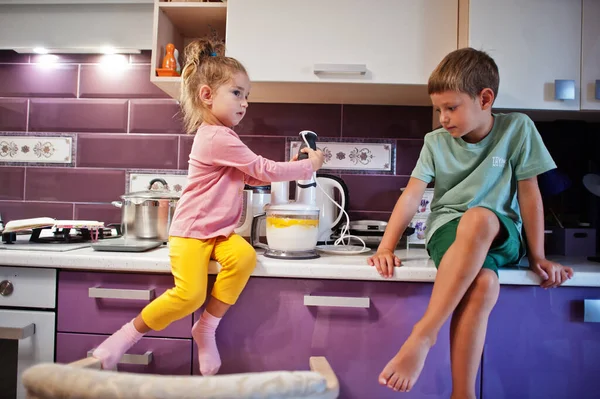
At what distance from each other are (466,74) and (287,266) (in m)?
0.63

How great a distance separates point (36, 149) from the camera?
165cm

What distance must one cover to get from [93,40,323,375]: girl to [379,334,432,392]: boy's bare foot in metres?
0.37

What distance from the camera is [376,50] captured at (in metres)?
1.26

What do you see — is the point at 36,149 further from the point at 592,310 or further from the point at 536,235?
the point at 592,310

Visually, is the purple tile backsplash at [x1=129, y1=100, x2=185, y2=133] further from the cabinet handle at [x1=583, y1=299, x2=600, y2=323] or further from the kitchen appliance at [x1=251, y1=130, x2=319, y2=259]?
the cabinet handle at [x1=583, y1=299, x2=600, y2=323]

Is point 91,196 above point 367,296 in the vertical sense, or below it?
above

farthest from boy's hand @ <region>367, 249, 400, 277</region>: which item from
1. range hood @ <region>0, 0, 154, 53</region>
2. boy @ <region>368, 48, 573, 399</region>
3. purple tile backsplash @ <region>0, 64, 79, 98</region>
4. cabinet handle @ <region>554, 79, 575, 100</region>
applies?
purple tile backsplash @ <region>0, 64, 79, 98</region>

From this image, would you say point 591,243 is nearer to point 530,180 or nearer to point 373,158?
point 530,180

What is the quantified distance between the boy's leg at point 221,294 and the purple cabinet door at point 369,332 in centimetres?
18

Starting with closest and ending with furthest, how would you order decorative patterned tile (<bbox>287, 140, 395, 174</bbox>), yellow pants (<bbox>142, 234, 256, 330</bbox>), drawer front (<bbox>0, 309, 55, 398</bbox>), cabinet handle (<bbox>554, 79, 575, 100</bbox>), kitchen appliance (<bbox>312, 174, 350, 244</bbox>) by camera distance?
yellow pants (<bbox>142, 234, 256, 330</bbox>) < drawer front (<bbox>0, 309, 55, 398</bbox>) < cabinet handle (<bbox>554, 79, 575, 100</bbox>) < kitchen appliance (<bbox>312, 174, 350, 244</bbox>) < decorative patterned tile (<bbox>287, 140, 395, 174</bbox>)

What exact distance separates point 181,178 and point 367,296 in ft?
2.95

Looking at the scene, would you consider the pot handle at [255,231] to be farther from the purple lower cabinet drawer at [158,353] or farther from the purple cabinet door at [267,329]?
the purple lower cabinet drawer at [158,353]

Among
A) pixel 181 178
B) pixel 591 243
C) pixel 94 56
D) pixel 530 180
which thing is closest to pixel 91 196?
pixel 181 178

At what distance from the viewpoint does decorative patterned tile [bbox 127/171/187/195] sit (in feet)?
5.27
